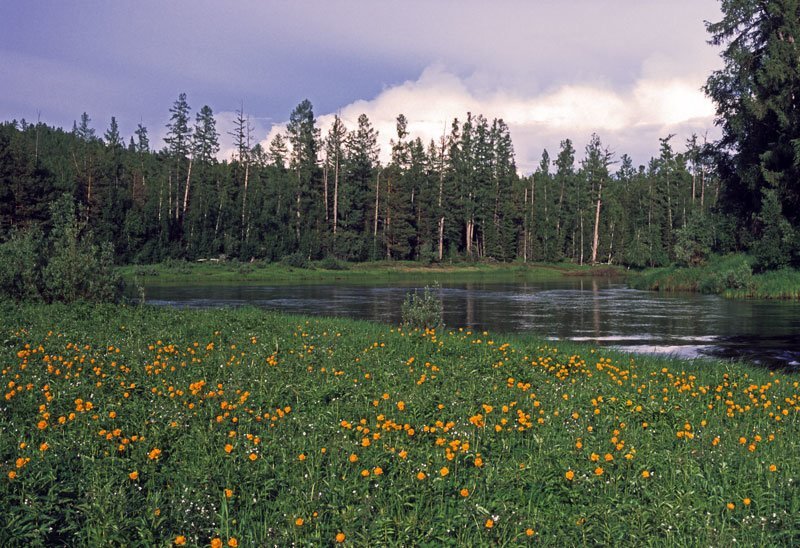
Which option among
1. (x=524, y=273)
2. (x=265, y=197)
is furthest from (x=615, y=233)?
(x=265, y=197)

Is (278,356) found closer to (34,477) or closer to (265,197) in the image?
(34,477)

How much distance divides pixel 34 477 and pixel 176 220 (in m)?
73.4

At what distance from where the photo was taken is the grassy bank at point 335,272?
59156 mm

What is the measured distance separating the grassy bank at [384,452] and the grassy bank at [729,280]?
29.0 m

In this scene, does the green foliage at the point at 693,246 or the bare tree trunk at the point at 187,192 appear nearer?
the green foliage at the point at 693,246

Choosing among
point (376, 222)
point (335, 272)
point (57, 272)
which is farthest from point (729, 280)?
point (376, 222)

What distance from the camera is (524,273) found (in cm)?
8188

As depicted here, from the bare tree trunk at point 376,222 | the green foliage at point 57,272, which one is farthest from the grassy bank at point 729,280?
the bare tree trunk at point 376,222

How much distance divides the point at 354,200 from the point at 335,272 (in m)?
23.2

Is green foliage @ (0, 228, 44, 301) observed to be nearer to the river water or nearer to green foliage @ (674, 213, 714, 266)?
the river water

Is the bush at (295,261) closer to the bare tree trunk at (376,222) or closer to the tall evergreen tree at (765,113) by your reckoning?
the bare tree trunk at (376,222)

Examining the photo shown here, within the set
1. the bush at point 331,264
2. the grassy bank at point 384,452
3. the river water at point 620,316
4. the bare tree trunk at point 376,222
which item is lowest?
the river water at point 620,316

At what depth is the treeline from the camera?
220ft

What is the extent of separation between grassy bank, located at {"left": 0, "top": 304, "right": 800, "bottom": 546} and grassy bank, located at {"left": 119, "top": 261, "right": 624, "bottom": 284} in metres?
43.4
